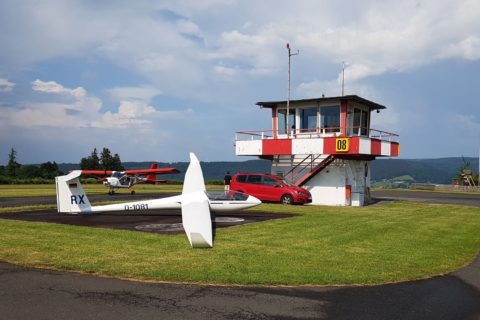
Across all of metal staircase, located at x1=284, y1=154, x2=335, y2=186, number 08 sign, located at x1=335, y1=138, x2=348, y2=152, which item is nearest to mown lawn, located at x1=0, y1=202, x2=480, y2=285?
number 08 sign, located at x1=335, y1=138, x2=348, y2=152

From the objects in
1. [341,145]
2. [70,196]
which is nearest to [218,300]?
[70,196]

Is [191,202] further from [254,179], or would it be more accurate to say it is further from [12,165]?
[12,165]

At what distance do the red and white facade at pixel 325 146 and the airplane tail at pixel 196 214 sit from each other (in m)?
15.9

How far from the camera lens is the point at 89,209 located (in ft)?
65.5

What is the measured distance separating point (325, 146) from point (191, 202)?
17756 mm

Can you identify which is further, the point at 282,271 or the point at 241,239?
the point at 241,239

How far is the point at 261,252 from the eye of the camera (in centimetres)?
1206

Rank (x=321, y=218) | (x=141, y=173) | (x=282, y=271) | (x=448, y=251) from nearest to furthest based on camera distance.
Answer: (x=282, y=271)
(x=448, y=251)
(x=321, y=218)
(x=141, y=173)

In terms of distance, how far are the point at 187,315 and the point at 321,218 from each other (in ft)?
47.6

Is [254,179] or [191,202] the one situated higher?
[254,179]

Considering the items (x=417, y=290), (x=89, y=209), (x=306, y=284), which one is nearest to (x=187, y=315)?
(x=306, y=284)

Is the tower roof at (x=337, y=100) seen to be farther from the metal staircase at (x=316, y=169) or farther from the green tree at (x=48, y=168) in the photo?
the green tree at (x=48, y=168)

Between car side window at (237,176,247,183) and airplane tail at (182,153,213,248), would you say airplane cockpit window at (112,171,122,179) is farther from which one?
airplane tail at (182,153,213,248)

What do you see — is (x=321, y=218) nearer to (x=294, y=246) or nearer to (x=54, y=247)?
(x=294, y=246)
